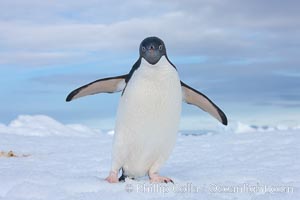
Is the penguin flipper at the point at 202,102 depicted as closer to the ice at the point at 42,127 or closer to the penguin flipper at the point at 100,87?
the penguin flipper at the point at 100,87

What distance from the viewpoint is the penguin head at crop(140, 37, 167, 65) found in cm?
455

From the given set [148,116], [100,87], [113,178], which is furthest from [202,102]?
[113,178]

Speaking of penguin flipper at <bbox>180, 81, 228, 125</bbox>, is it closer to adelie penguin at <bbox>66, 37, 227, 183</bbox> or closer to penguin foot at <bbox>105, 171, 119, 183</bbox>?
adelie penguin at <bbox>66, 37, 227, 183</bbox>

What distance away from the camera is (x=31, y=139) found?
10734 mm

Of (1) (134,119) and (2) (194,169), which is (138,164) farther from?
(2) (194,169)

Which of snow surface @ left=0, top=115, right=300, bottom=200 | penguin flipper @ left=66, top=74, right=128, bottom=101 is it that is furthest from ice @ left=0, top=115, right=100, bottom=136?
penguin flipper @ left=66, top=74, right=128, bottom=101

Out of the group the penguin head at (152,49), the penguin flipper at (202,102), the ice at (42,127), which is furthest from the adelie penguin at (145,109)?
the ice at (42,127)

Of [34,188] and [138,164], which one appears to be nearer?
[34,188]

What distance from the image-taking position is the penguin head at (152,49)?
4.55 meters

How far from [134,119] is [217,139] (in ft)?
16.5

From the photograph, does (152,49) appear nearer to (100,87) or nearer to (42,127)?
(100,87)

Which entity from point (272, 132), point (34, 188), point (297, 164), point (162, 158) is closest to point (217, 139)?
point (272, 132)

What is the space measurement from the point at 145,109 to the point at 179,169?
166 cm

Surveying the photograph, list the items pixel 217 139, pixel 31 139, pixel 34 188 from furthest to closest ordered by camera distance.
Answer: pixel 31 139, pixel 217 139, pixel 34 188
